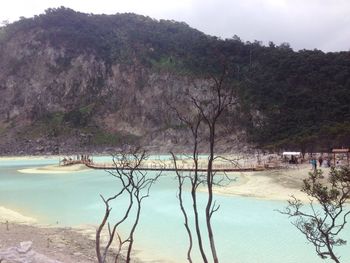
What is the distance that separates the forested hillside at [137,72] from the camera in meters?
108

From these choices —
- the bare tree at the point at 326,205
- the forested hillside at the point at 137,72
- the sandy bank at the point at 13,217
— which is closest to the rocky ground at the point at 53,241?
the sandy bank at the point at 13,217

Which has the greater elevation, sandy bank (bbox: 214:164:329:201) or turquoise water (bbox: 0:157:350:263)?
sandy bank (bbox: 214:164:329:201)

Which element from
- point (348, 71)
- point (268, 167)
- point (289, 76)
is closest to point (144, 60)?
point (289, 76)

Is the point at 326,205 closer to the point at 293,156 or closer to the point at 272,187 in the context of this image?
the point at 272,187

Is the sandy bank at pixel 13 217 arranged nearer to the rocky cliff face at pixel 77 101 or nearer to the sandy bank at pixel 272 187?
the sandy bank at pixel 272 187

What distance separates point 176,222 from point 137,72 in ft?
363

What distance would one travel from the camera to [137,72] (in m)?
132

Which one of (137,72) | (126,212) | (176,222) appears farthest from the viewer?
(137,72)

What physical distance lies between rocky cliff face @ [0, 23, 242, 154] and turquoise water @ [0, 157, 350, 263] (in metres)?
79.6

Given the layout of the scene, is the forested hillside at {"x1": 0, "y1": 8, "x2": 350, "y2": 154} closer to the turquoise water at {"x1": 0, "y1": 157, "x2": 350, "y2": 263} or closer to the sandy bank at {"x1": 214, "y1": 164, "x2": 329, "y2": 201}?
the sandy bank at {"x1": 214, "y1": 164, "x2": 329, "y2": 201}

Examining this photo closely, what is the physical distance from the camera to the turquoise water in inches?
669

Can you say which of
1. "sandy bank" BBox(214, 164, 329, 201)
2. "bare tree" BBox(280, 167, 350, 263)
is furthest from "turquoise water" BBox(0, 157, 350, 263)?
"bare tree" BBox(280, 167, 350, 263)

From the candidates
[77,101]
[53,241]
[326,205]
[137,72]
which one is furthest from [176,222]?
[77,101]

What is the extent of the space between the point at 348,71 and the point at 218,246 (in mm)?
96487
